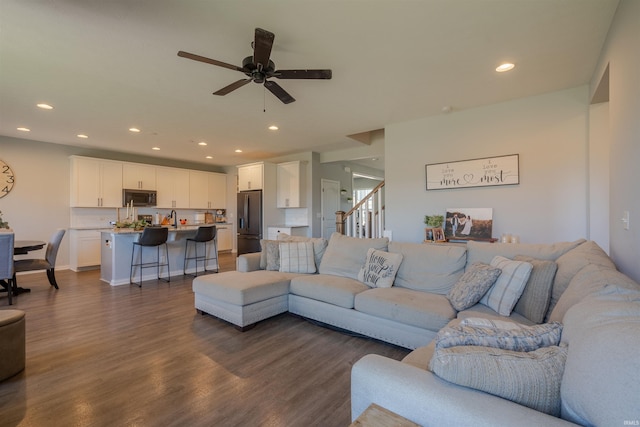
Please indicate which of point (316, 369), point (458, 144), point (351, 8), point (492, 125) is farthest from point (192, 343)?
point (492, 125)

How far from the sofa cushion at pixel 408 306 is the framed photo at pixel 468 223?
5.87ft

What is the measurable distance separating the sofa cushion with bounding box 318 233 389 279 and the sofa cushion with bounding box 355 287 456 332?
0.54 metres

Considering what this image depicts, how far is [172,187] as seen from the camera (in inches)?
295

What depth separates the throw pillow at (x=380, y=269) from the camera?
2883 millimetres

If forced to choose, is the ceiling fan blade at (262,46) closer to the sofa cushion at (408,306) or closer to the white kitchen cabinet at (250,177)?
the sofa cushion at (408,306)

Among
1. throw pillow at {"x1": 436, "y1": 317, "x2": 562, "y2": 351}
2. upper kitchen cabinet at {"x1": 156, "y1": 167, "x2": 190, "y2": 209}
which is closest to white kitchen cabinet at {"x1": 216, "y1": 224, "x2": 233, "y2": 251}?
upper kitchen cabinet at {"x1": 156, "y1": 167, "x2": 190, "y2": 209}

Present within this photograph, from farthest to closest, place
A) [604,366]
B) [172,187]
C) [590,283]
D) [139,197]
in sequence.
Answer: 1. [172,187]
2. [139,197]
3. [590,283]
4. [604,366]

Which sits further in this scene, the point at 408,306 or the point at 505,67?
the point at 505,67

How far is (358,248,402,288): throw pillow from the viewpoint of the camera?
2.88 metres

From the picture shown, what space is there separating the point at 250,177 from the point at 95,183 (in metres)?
3.31

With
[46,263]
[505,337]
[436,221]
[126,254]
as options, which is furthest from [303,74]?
[46,263]

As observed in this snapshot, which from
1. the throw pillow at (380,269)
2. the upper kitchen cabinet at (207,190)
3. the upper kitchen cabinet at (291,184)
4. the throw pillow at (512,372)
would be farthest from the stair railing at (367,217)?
the upper kitchen cabinet at (207,190)

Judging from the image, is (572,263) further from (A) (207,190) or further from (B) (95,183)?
(A) (207,190)

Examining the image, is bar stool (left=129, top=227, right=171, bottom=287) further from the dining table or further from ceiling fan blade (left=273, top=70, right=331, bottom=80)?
ceiling fan blade (left=273, top=70, right=331, bottom=80)
